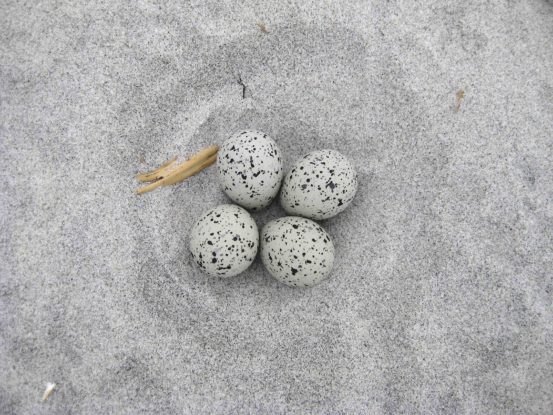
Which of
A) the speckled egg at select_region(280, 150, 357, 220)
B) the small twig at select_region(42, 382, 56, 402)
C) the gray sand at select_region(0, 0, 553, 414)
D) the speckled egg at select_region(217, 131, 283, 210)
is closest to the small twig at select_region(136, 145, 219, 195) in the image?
the gray sand at select_region(0, 0, 553, 414)

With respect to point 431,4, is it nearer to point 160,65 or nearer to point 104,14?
point 160,65

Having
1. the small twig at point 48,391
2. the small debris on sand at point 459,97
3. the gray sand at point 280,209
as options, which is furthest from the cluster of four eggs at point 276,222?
the small twig at point 48,391

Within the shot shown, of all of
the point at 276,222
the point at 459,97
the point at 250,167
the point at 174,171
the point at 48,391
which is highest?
the point at 459,97

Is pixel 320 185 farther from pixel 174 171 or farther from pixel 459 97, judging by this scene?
pixel 459 97

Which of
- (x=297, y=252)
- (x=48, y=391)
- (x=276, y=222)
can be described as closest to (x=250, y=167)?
(x=276, y=222)

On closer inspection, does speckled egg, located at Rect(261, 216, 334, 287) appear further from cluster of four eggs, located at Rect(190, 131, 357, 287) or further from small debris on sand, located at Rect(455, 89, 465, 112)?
small debris on sand, located at Rect(455, 89, 465, 112)

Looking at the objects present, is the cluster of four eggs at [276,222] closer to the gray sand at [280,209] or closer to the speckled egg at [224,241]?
the speckled egg at [224,241]

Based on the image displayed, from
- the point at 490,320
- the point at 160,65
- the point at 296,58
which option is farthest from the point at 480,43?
the point at 160,65
